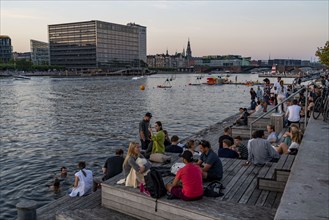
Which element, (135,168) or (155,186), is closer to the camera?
(155,186)

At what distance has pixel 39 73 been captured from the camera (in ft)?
606

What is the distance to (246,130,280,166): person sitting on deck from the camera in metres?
10.4

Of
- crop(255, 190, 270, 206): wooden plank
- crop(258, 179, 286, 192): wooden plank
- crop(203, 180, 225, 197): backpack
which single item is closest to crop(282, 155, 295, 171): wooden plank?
crop(258, 179, 286, 192): wooden plank

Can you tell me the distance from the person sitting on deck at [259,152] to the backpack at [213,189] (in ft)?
8.15

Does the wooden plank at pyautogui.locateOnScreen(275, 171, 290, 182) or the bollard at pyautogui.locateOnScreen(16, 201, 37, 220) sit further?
the wooden plank at pyautogui.locateOnScreen(275, 171, 290, 182)

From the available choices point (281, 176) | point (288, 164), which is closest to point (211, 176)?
point (281, 176)

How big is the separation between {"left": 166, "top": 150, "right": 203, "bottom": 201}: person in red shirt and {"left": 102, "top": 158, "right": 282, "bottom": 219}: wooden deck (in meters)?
0.16

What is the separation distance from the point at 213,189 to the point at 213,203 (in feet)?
2.17

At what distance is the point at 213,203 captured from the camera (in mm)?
7430

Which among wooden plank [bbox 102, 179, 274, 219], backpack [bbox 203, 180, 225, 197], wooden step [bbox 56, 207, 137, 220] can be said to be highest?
backpack [bbox 203, 180, 225, 197]

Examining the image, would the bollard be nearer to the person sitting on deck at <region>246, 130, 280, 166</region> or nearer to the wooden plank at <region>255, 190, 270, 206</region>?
the wooden plank at <region>255, 190, 270, 206</region>

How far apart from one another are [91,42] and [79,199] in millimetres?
199124

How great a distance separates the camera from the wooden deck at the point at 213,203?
6996 mm

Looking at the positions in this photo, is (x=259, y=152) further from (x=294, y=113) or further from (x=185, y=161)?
(x=294, y=113)
